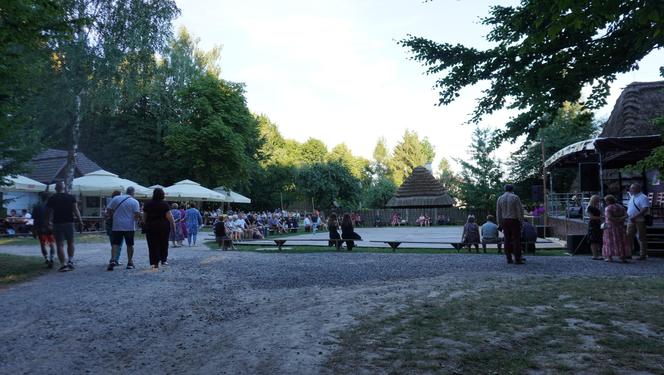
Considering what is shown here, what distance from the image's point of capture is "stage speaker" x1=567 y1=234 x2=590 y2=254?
12.4 meters

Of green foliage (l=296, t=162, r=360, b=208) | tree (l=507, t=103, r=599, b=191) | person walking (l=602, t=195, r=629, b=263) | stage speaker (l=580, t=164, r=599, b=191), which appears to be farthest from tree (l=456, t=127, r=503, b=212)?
person walking (l=602, t=195, r=629, b=263)

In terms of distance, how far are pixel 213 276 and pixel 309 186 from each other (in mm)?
30555

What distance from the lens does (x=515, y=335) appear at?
4430 millimetres

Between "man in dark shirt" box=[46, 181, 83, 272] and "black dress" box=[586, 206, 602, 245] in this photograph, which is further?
"black dress" box=[586, 206, 602, 245]

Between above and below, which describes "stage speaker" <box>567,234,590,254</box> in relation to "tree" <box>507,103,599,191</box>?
below

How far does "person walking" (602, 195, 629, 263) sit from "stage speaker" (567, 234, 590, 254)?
1.73 m

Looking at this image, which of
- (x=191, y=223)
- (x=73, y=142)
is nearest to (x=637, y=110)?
(x=191, y=223)

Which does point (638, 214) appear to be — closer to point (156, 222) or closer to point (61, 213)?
point (156, 222)

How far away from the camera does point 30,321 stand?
5.39 m

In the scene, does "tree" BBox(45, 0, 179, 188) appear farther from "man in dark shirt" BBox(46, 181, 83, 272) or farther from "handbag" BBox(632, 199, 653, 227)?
"handbag" BBox(632, 199, 653, 227)

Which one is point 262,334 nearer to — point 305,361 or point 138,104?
point 305,361

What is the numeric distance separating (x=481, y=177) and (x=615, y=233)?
2734 cm

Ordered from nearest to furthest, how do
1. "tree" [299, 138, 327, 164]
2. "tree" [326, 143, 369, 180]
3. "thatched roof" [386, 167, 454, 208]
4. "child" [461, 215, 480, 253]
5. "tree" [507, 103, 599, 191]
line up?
1. "child" [461, 215, 480, 253]
2. "tree" [507, 103, 599, 191]
3. "thatched roof" [386, 167, 454, 208]
4. "tree" [299, 138, 327, 164]
5. "tree" [326, 143, 369, 180]

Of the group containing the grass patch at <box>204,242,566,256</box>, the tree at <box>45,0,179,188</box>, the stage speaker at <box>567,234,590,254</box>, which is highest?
the tree at <box>45,0,179,188</box>
